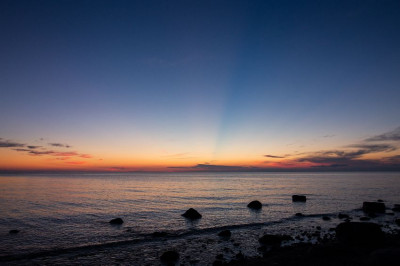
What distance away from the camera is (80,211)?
44.2 meters

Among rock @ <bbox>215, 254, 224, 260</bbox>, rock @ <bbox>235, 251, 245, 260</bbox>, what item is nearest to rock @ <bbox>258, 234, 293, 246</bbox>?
rock @ <bbox>235, 251, 245, 260</bbox>

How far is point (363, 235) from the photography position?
22.0 meters

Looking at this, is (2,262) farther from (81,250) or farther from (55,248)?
(81,250)

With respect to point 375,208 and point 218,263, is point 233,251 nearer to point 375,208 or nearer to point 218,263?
point 218,263

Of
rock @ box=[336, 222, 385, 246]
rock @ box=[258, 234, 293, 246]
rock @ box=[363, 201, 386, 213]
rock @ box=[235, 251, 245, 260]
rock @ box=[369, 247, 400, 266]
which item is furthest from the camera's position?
rock @ box=[363, 201, 386, 213]

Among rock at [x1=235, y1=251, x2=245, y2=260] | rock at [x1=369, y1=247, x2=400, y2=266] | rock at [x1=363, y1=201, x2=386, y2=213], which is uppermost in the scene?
rock at [x1=369, y1=247, x2=400, y2=266]

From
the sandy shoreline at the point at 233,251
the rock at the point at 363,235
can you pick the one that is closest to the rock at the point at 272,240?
the sandy shoreline at the point at 233,251

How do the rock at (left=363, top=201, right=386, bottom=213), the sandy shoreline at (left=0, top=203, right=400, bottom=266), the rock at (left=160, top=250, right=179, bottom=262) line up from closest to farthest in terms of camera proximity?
the sandy shoreline at (left=0, top=203, right=400, bottom=266) → the rock at (left=160, top=250, right=179, bottom=262) → the rock at (left=363, top=201, right=386, bottom=213)

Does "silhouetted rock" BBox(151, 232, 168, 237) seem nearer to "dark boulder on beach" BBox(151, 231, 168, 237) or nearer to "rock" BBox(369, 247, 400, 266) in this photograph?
"dark boulder on beach" BBox(151, 231, 168, 237)

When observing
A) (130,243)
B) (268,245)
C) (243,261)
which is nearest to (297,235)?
(268,245)

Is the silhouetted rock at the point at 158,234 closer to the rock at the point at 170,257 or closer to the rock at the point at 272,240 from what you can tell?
the rock at the point at 170,257

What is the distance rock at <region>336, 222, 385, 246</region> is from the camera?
21648 mm

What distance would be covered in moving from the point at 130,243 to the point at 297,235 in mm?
19641

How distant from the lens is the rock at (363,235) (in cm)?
2165
